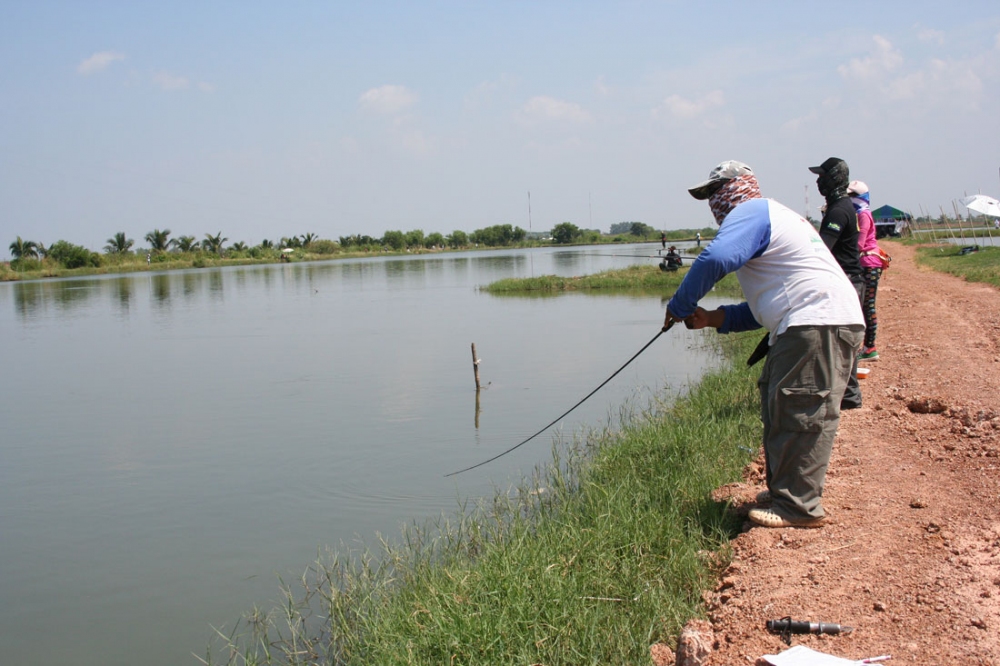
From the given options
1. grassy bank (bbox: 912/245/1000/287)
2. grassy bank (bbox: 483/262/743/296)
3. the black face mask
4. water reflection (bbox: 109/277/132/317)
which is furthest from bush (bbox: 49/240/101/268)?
the black face mask

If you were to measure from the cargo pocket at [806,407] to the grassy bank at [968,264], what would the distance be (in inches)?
502

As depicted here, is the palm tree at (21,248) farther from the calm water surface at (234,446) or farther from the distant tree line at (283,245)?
the calm water surface at (234,446)

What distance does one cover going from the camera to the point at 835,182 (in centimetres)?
637

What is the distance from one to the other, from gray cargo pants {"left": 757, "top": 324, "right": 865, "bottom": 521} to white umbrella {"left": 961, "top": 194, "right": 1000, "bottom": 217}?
81.3 feet

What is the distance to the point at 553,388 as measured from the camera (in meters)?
13.1

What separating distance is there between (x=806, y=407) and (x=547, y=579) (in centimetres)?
163

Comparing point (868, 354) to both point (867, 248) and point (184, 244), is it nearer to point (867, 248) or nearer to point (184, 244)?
point (867, 248)

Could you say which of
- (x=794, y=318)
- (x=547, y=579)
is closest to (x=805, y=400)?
(x=794, y=318)

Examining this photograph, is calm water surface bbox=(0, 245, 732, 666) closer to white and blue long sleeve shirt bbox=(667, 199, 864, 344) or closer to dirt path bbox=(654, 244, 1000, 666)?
dirt path bbox=(654, 244, 1000, 666)

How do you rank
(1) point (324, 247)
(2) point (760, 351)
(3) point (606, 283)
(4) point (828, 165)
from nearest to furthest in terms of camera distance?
(2) point (760, 351)
(4) point (828, 165)
(3) point (606, 283)
(1) point (324, 247)

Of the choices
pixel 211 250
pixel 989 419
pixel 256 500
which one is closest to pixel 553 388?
pixel 256 500

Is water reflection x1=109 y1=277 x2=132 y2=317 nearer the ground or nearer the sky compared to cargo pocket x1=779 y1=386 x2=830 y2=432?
nearer the ground

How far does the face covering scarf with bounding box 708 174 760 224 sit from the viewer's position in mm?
4012

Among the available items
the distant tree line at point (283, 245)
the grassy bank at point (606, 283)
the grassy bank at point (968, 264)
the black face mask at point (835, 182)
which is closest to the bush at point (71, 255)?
the distant tree line at point (283, 245)
